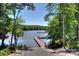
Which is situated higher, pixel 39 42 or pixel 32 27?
pixel 32 27

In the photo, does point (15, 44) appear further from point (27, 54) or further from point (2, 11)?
point (2, 11)

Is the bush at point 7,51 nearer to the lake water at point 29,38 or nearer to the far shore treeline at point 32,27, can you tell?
the lake water at point 29,38

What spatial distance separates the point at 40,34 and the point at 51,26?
16 cm

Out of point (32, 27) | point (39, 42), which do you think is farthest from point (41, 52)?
point (32, 27)

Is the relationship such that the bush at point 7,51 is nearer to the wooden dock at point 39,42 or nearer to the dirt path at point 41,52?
the dirt path at point 41,52

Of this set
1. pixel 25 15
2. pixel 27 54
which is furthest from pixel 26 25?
pixel 27 54

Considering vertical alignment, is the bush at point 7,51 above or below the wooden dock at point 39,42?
below

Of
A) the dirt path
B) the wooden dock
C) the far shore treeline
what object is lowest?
the dirt path

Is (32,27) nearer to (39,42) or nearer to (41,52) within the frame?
(39,42)

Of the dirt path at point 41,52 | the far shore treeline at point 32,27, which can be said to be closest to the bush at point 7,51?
the dirt path at point 41,52

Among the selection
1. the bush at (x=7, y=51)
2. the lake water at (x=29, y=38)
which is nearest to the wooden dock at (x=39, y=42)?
the lake water at (x=29, y=38)

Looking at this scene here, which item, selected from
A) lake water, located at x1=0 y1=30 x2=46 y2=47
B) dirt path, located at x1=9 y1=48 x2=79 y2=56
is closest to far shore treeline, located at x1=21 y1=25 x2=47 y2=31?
lake water, located at x1=0 y1=30 x2=46 y2=47

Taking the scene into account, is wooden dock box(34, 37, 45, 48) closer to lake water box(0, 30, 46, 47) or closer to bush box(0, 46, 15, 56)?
lake water box(0, 30, 46, 47)

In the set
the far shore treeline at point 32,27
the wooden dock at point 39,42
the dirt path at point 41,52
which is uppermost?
the far shore treeline at point 32,27
